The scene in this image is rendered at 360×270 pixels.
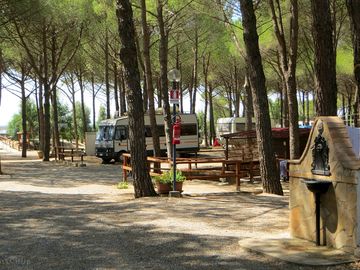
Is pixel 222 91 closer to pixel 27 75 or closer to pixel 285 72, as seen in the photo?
pixel 27 75

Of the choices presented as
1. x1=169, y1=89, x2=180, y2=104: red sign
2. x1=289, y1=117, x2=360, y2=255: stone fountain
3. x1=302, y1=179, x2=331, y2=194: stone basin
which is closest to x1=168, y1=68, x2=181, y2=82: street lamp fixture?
x1=169, y1=89, x2=180, y2=104: red sign

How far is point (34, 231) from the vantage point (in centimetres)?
668

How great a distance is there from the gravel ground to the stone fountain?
0.50m

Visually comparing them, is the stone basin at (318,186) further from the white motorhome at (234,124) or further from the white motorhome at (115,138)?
the white motorhome at (234,124)

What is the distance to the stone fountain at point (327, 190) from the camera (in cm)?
497

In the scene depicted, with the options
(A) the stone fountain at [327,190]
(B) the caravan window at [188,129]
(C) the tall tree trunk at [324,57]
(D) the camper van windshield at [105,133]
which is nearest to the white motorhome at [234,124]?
(B) the caravan window at [188,129]

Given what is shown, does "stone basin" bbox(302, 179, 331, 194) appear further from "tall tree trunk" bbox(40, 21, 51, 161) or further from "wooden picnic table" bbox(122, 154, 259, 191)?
"tall tree trunk" bbox(40, 21, 51, 161)

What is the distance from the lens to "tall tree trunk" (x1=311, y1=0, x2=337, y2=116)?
776cm

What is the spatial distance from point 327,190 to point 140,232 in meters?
2.43

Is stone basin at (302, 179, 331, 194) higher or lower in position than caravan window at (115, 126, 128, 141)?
lower

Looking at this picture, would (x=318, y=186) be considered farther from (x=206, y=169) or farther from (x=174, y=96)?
(x=206, y=169)

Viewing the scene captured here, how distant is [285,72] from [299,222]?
9.71 meters

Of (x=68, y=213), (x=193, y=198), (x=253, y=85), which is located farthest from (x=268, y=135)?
(x=68, y=213)

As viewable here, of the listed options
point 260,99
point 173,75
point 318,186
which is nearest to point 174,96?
point 173,75
